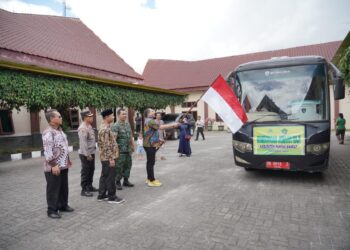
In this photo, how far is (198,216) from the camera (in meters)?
4.21

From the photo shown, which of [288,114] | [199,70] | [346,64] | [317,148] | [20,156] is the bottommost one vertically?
[20,156]

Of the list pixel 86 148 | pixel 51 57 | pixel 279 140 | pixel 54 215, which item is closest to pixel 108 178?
pixel 86 148

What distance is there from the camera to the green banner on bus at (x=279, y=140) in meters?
5.79

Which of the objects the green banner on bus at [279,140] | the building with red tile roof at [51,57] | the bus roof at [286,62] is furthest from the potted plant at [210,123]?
the green banner on bus at [279,140]

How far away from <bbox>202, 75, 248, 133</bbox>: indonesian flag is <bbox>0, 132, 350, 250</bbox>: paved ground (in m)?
1.56

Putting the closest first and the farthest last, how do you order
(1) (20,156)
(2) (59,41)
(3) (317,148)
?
(3) (317,148)
(1) (20,156)
(2) (59,41)

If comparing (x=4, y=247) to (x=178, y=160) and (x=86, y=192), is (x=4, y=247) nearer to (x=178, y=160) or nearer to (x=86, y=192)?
(x=86, y=192)

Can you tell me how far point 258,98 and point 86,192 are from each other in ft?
15.1

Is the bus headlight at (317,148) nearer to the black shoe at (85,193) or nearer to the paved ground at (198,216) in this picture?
the paved ground at (198,216)

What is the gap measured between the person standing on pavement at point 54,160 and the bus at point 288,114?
4.09 metres

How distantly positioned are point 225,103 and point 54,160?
128 inches

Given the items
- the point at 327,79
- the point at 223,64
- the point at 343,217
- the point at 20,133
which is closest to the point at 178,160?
the point at 327,79

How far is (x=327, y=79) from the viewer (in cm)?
A: 605

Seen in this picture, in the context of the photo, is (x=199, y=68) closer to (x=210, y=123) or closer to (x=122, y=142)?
(x=210, y=123)
